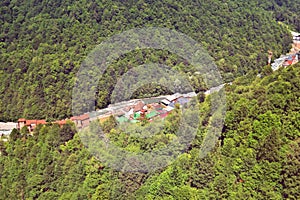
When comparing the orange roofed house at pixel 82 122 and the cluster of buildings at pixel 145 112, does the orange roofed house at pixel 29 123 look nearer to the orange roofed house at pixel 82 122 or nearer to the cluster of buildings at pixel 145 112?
the orange roofed house at pixel 82 122

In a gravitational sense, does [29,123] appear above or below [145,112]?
above

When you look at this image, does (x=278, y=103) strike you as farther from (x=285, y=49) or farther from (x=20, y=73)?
(x=285, y=49)

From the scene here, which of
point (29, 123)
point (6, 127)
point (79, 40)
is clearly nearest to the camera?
point (29, 123)

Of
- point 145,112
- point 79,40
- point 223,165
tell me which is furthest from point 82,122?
point 79,40

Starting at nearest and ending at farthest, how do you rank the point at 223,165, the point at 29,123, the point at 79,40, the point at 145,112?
the point at 223,165 < the point at 145,112 < the point at 29,123 < the point at 79,40

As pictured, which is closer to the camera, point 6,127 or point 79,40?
point 6,127

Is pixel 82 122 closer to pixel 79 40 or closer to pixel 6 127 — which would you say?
pixel 6 127

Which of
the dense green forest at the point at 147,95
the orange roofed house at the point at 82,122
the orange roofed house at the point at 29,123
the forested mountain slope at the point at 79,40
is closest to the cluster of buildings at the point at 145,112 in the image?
the dense green forest at the point at 147,95

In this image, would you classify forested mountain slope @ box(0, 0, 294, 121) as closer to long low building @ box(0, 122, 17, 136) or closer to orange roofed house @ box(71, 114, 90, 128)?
long low building @ box(0, 122, 17, 136)

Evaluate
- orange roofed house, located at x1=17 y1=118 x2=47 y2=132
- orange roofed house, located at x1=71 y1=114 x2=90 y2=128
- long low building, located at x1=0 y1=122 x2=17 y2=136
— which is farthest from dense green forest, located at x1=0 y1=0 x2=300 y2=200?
orange roofed house, located at x1=17 y1=118 x2=47 y2=132
